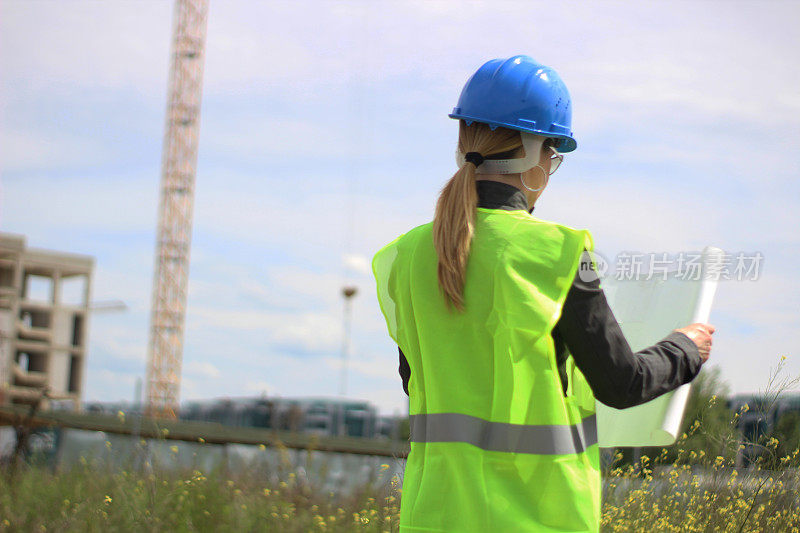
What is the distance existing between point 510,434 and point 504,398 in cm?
7

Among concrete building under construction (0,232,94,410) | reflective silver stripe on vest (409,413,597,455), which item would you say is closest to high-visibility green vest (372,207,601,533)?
reflective silver stripe on vest (409,413,597,455)

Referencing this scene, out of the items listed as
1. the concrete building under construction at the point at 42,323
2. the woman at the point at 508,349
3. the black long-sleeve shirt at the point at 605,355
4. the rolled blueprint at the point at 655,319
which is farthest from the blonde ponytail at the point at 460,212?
the concrete building under construction at the point at 42,323

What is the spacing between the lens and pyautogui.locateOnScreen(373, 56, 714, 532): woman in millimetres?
1749

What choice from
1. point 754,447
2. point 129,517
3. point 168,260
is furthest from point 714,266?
point 168,260

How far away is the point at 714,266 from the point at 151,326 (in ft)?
207

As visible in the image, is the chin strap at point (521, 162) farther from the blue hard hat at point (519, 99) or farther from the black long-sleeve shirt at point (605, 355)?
the black long-sleeve shirt at point (605, 355)

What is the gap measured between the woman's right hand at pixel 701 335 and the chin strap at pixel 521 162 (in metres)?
0.50

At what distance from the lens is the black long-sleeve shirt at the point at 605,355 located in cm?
174

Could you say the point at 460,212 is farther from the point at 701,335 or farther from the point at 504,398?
the point at 701,335

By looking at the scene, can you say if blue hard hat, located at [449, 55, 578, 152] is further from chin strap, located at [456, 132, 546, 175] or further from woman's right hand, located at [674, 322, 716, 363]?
woman's right hand, located at [674, 322, 716, 363]

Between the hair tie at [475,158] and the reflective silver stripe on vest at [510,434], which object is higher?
the hair tie at [475,158]

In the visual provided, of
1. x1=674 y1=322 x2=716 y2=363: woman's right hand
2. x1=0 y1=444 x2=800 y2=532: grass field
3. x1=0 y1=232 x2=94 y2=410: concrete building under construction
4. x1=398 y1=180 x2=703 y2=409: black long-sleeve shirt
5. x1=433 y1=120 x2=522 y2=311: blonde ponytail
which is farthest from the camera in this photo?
x1=0 y1=232 x2=94 y2=410: concrete building under construction

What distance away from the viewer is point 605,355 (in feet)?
5.71

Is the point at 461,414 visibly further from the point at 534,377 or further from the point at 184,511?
the point at 184,511
